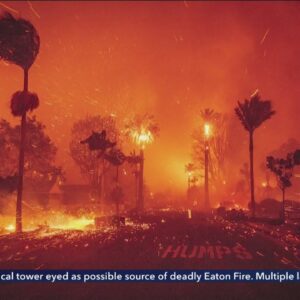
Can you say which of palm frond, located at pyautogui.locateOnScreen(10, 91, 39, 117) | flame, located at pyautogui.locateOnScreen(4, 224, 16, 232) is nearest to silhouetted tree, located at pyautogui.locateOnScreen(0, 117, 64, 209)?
flame, located at pyautogui.locateOnScreen(4, 224, 16, 232)

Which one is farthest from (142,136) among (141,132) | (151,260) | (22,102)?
(151,260)

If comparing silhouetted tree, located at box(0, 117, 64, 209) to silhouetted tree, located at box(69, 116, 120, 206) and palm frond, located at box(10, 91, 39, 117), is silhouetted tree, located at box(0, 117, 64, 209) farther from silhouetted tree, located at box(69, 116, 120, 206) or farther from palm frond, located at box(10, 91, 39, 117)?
palm frond, located at box(10, 91, 39, 117)

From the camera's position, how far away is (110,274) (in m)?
14.7

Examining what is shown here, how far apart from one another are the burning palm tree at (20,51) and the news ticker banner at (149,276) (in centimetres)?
2077

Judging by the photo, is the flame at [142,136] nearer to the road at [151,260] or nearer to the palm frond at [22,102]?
the palm frond at [22,102]

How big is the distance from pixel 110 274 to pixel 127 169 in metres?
94.9

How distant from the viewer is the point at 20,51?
36062 millimetres

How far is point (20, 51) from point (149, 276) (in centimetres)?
2696

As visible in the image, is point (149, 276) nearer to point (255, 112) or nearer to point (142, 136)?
point (255, 112)

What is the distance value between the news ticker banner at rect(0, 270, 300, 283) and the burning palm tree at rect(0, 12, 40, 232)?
68.1 feet

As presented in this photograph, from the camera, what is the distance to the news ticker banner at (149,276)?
1389cm

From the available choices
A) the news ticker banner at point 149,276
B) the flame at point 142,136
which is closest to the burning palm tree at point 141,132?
the flame at point 142,136

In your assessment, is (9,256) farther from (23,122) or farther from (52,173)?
(52,173)

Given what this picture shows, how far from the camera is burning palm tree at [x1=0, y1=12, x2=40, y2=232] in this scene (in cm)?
3484
